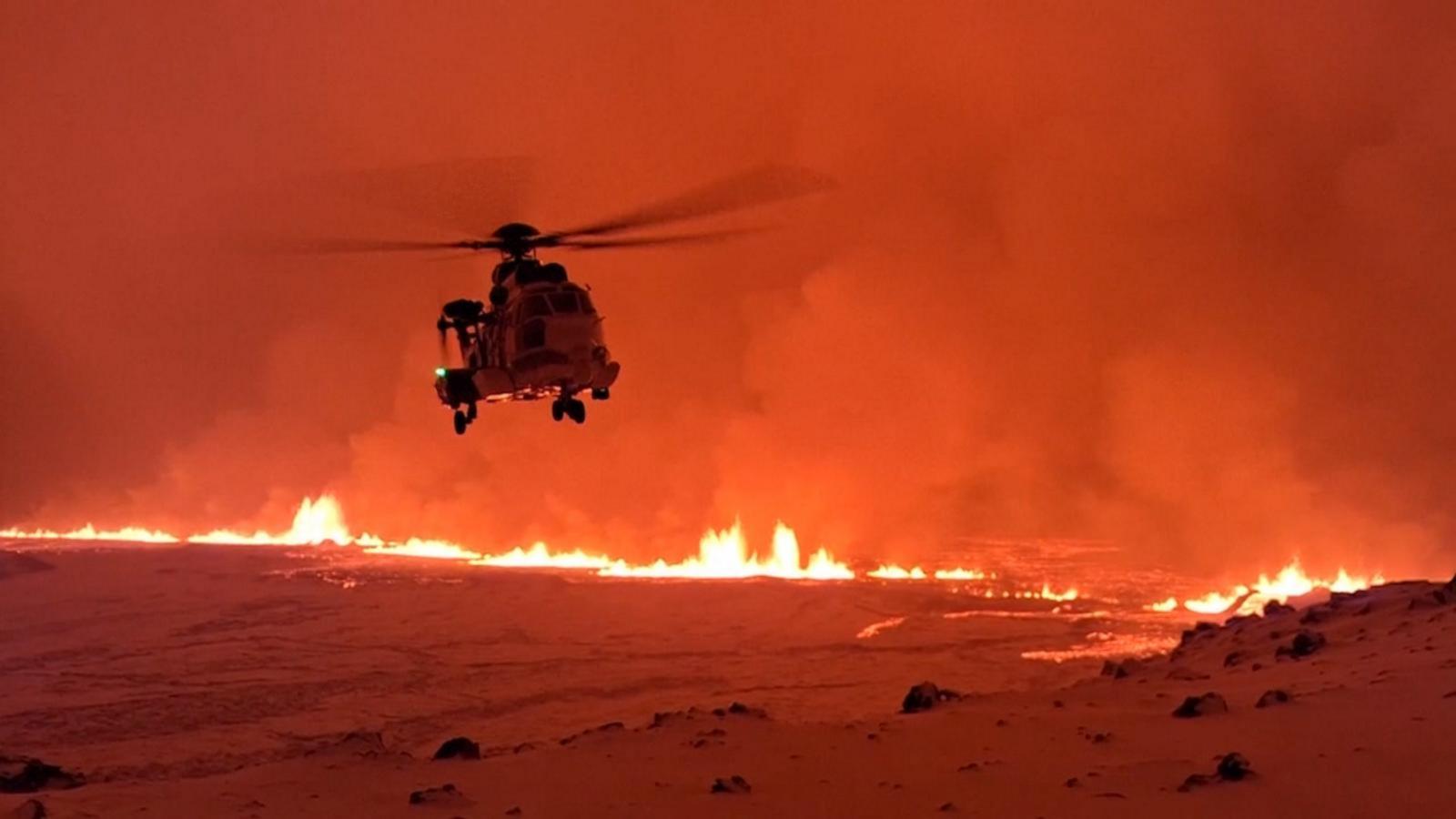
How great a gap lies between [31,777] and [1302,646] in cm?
1209

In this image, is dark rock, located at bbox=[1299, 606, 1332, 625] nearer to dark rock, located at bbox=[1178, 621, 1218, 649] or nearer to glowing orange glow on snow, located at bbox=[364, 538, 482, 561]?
dark rock, located at bbox=[1178, 621, 1218, 649]

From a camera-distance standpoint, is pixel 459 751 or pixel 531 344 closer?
pixel 459 751

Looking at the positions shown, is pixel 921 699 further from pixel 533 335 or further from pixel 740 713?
pixel 533 335

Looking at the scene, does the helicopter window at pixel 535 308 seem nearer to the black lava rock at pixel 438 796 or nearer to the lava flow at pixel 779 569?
the black lava rock at pixel 438 796

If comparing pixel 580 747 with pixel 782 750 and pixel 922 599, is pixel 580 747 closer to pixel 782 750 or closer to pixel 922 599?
pixel 782 750

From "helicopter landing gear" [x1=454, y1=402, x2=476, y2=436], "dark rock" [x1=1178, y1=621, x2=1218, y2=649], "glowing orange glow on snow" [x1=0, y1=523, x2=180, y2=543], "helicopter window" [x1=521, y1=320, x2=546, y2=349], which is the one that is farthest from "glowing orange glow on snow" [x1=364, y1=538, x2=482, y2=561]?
"dark rock" [x1=1178, y1=621, x2=1218, y2=649]

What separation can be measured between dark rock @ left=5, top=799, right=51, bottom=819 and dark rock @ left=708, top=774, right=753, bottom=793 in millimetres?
4606

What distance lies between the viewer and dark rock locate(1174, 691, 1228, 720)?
878cm

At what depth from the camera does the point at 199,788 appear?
28.4 ft

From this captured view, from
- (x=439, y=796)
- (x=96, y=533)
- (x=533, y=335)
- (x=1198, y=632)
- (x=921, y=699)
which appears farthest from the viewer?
(x=96, y=533)

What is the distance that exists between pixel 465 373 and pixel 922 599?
47.8 ft

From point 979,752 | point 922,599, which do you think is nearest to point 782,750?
point 979,752

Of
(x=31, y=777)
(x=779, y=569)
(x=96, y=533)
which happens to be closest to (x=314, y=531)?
(x=96, y=533)

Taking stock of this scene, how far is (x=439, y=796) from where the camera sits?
25.6 feet
